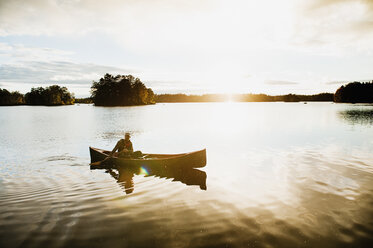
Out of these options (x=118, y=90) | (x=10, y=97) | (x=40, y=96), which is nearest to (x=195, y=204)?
(x=118, y=90)

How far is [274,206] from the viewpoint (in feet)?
29.4

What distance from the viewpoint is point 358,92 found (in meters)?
148

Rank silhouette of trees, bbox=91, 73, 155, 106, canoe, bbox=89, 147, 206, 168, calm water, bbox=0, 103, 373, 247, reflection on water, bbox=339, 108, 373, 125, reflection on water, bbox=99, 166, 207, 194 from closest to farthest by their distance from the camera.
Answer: calm water, bbox=0, 103, 373, 247, reflection on water, bbox=99, 166, 207, 194, canoe, bbox=89, 147, 206, 168, reflection on water, bbox=339, 108, 373, 125, silhouette of trees, bbox=91, 73, 155, 106

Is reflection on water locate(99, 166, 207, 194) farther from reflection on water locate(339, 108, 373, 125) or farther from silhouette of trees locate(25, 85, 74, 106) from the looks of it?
silhouette of trees locate(25, 85, 74, 106)

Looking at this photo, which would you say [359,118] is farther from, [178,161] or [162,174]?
[162,174]

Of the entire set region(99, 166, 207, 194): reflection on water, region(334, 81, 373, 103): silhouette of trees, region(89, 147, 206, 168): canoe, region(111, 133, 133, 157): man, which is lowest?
region(99, 166, 207, 194): reflection on water

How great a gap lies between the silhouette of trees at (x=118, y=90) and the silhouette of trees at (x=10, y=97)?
2944 inches

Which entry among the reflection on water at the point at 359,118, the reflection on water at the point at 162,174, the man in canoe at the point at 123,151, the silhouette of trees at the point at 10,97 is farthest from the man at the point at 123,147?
the silhouette of trees at the point at 10,97

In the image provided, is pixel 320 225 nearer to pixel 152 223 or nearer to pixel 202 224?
pixel 202 224

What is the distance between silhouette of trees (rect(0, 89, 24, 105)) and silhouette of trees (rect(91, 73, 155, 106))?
245ft

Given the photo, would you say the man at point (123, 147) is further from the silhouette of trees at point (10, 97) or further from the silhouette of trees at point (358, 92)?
the silhouette of trees at point (10, 97)

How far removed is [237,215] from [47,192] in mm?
8323

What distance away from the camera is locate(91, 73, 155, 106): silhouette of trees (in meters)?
135

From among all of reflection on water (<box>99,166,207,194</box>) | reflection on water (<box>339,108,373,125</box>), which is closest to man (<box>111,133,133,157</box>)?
reflection on water (<box>99,166,207,194</box>)
